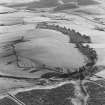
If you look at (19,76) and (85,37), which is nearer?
(19,76)

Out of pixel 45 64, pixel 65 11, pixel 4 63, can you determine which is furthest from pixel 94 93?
pixel 65 11

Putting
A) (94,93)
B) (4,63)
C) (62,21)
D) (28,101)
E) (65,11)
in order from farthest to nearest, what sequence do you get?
(65,11) < (62,21) < (4,63) < (94,93) < (28,101)

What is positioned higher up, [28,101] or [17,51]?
[17,51]

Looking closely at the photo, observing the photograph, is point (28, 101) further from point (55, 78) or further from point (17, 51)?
point (17, 51)

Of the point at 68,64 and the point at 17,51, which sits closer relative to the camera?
the point at 68,64

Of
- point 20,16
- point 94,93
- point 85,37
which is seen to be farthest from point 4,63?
point 20,16

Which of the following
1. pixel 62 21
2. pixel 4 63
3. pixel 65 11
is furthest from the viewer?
pixel 65 11

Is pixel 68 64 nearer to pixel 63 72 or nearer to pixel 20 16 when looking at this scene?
pixel 63 72

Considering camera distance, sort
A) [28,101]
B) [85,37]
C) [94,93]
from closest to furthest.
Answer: [28,101]
[94,93]
[85,37]
